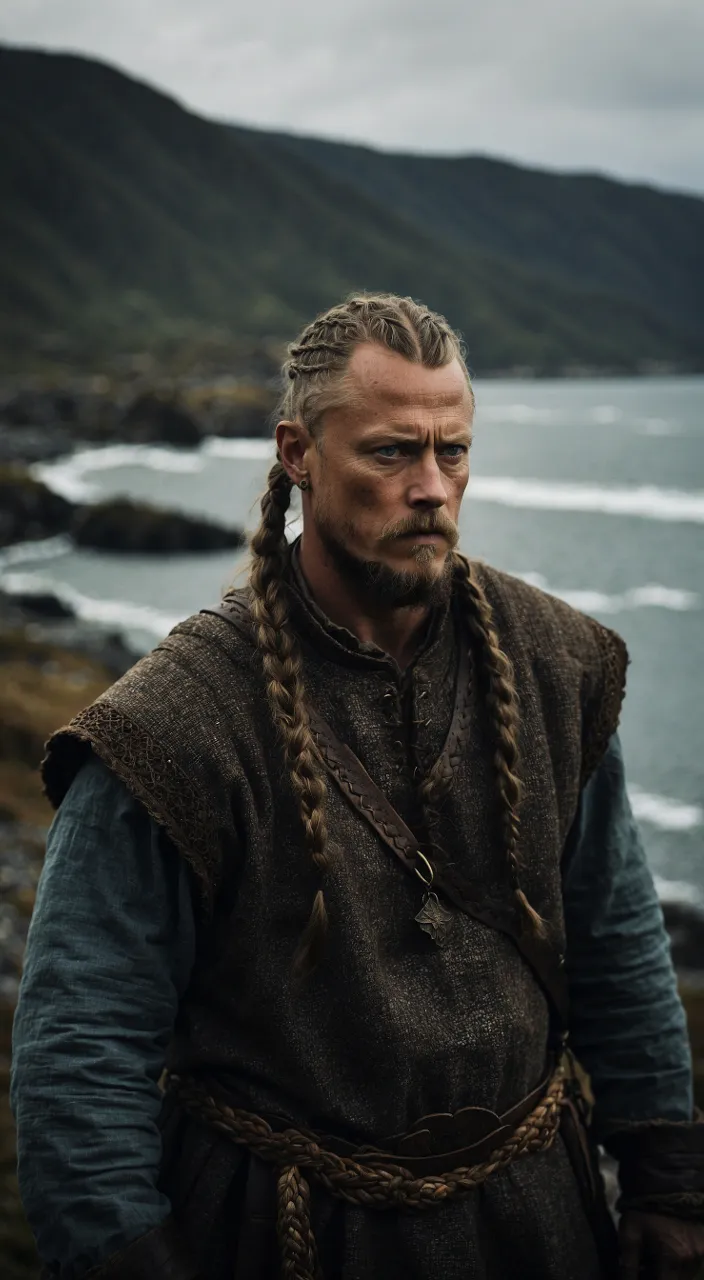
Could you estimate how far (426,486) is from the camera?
2.48 meters

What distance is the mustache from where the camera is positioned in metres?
2.49

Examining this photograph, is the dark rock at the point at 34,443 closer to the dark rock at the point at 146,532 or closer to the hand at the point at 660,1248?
the dark rock at the point at 146,532

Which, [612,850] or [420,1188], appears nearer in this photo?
[420,1188]

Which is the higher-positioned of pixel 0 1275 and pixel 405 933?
pixel 405 933

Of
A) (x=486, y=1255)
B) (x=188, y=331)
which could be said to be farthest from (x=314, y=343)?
(x=188, y=331)

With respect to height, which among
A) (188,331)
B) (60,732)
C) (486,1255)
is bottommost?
(188,331)

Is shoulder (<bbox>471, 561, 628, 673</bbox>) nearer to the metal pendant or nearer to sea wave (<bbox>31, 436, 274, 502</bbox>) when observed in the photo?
the metal pendant

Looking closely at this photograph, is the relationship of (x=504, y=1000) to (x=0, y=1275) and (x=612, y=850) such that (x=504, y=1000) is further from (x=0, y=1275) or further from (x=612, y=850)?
(x=0, y=1275)

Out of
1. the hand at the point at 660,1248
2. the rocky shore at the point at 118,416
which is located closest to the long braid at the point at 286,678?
the hand at the point at 660,1248

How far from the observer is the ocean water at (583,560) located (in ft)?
62.9

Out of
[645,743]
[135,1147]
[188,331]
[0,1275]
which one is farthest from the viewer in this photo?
[188,331]

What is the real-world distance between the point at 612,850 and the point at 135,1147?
4.14 feet

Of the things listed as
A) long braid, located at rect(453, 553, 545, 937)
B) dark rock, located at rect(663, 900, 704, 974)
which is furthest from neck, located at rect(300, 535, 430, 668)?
dark rock, located at rect(663, 900, 704, 974)

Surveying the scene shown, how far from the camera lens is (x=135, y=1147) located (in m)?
2.38
